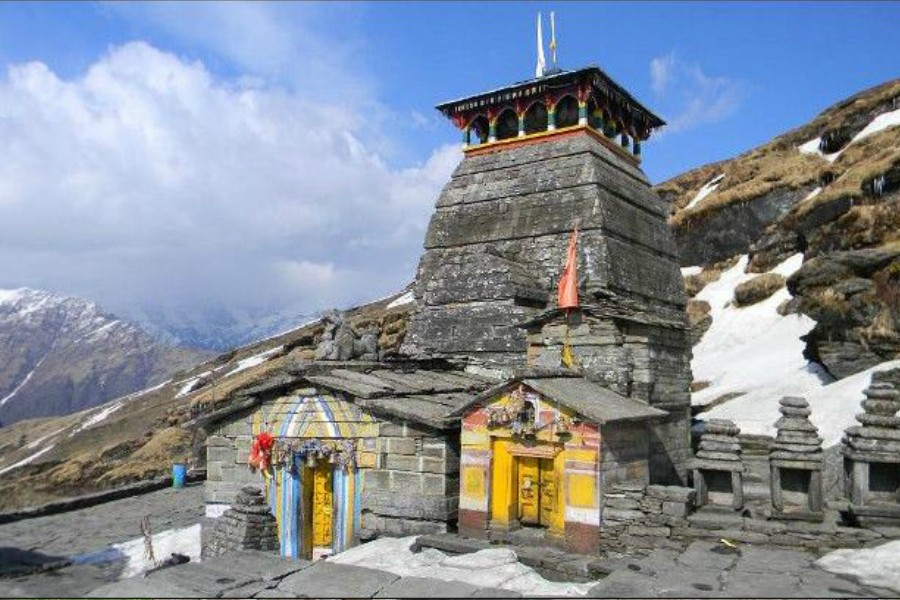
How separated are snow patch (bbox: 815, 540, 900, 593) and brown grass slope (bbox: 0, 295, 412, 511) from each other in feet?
88.8

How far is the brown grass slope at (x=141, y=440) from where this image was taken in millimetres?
43938

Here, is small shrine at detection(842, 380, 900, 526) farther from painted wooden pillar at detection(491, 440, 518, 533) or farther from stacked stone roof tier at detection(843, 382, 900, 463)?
painted wooden pillar at detection(491, 440, 518, 533)

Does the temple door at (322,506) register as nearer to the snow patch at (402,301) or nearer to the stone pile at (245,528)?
the stone pile at (245,528)

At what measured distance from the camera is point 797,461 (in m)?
13.6

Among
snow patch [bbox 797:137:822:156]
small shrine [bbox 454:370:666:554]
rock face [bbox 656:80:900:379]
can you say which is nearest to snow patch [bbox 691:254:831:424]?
rock face [bbox 656:80:900:379]

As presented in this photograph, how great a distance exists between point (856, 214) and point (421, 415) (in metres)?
30.4

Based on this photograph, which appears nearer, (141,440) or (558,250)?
(558,250)

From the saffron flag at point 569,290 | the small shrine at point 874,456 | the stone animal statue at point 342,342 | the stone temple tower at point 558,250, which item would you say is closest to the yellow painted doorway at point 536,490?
the stone temple tower at point 558,250

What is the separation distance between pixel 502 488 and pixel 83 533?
11446 mm

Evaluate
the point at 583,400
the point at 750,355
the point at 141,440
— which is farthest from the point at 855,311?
the point at 141,440

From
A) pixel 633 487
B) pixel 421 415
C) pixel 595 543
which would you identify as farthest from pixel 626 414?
pixel 421 415

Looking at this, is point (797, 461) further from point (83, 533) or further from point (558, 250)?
point (83, 533)

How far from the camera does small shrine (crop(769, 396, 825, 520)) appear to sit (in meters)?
13.3

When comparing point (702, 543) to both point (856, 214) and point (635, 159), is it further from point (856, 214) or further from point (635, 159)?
point (856, 214)
